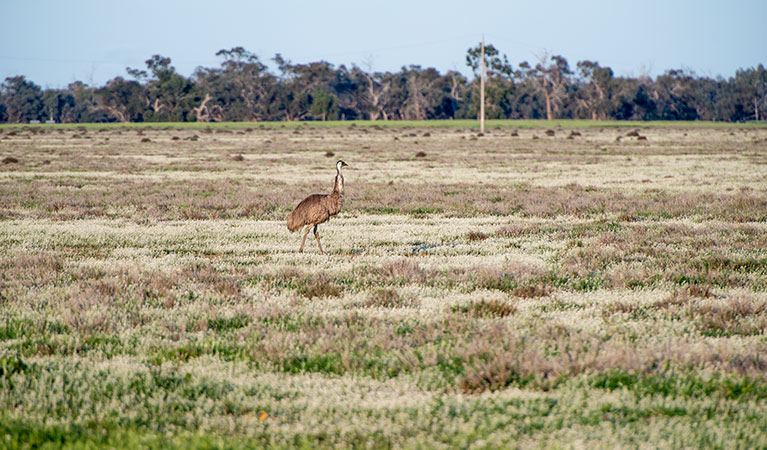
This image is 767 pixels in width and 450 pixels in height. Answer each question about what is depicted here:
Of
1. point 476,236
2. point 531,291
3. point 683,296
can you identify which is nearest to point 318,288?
point 531,291

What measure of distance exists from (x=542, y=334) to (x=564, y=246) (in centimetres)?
609

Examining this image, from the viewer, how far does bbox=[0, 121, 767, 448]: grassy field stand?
4.94 meters

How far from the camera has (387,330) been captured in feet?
23.7

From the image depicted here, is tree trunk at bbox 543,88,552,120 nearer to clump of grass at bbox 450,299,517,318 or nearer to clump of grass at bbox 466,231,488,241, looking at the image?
clump of grass at bbox 466,231,488,241

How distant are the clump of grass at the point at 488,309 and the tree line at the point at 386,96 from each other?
5024 inches

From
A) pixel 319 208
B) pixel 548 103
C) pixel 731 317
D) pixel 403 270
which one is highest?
pixel 548 103

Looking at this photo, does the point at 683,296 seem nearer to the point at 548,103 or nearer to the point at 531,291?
the point at 531,291

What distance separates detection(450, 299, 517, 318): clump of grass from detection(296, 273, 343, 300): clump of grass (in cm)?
171

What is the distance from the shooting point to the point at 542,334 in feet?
23.0

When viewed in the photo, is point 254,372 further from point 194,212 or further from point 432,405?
point 194,212

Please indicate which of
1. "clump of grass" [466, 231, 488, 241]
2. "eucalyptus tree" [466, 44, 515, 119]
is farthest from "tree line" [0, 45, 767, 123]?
"clump of grass" [466, 231, 488, 241]

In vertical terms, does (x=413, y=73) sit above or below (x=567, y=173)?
above

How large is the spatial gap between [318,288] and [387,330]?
7.04 feet

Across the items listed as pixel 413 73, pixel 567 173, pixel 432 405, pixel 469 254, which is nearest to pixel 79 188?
pixel 469 254
